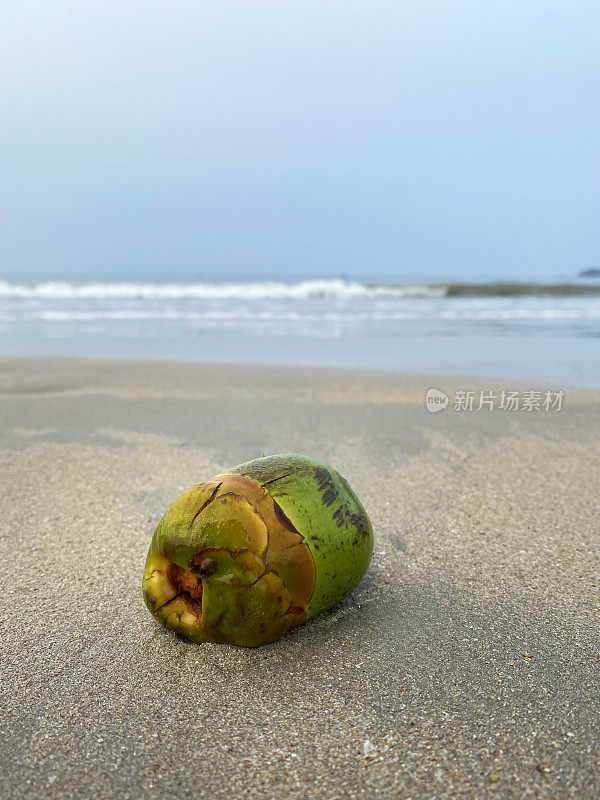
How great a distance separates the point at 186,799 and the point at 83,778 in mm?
229

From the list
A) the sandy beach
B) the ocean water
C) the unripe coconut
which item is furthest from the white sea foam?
the unripe coconut

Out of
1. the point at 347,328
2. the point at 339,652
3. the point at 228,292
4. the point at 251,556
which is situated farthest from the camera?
the point at 228,292

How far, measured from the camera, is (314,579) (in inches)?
66.4

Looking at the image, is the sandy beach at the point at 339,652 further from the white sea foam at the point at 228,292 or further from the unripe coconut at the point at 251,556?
the white sea foam at the point at 228,292

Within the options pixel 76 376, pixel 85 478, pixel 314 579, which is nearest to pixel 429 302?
pixel 76 376

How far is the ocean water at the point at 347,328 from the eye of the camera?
762 cm

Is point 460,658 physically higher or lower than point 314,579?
lower

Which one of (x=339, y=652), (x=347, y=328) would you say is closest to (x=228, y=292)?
(x=347, y=328)

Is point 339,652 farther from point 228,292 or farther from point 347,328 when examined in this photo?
point 228,292

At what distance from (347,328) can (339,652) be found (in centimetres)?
989

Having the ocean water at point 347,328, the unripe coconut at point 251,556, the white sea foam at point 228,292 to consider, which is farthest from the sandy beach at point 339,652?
the white sea foam at point 228,292

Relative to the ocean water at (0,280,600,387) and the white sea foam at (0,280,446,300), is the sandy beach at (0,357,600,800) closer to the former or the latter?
the ocean water at (0,280,600,387)

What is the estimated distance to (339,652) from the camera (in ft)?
5.63

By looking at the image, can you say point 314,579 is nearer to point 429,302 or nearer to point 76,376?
point 76,376
